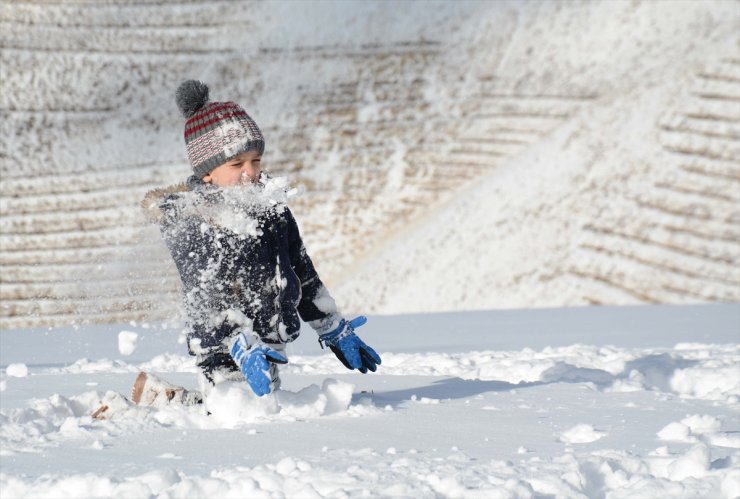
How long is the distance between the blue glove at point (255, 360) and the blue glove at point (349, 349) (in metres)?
0.43

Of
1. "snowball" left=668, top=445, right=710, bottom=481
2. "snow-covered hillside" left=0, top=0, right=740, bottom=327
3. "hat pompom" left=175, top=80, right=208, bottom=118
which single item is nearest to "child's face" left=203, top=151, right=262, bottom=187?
"hat pompom" left=175, top=80, right=208, bottom=118

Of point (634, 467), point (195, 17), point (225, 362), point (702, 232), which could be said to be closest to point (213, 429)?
point (225, 362)

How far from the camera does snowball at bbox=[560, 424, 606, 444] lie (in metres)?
2.39

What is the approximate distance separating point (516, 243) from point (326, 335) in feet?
17.3

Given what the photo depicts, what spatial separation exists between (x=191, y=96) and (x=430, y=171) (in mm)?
5944

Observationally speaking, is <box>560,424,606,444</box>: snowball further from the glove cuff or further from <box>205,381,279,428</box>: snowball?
the glove cuff

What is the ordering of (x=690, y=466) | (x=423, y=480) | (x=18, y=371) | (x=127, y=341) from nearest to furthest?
(x=423, y=480)
(x=690, y=466)
(x=127, y=341)
(x=18, y=371)

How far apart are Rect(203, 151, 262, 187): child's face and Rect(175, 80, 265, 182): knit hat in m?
0.02

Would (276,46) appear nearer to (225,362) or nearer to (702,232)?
(702,232)

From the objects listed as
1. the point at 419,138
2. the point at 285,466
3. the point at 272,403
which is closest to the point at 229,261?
the point at 272,403

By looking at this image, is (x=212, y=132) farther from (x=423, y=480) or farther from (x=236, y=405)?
(x=423, y=480)

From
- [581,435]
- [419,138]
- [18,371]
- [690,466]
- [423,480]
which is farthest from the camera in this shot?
[419,138]

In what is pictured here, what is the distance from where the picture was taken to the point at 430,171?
888 cm

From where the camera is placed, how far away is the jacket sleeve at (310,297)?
3051 millimetres
